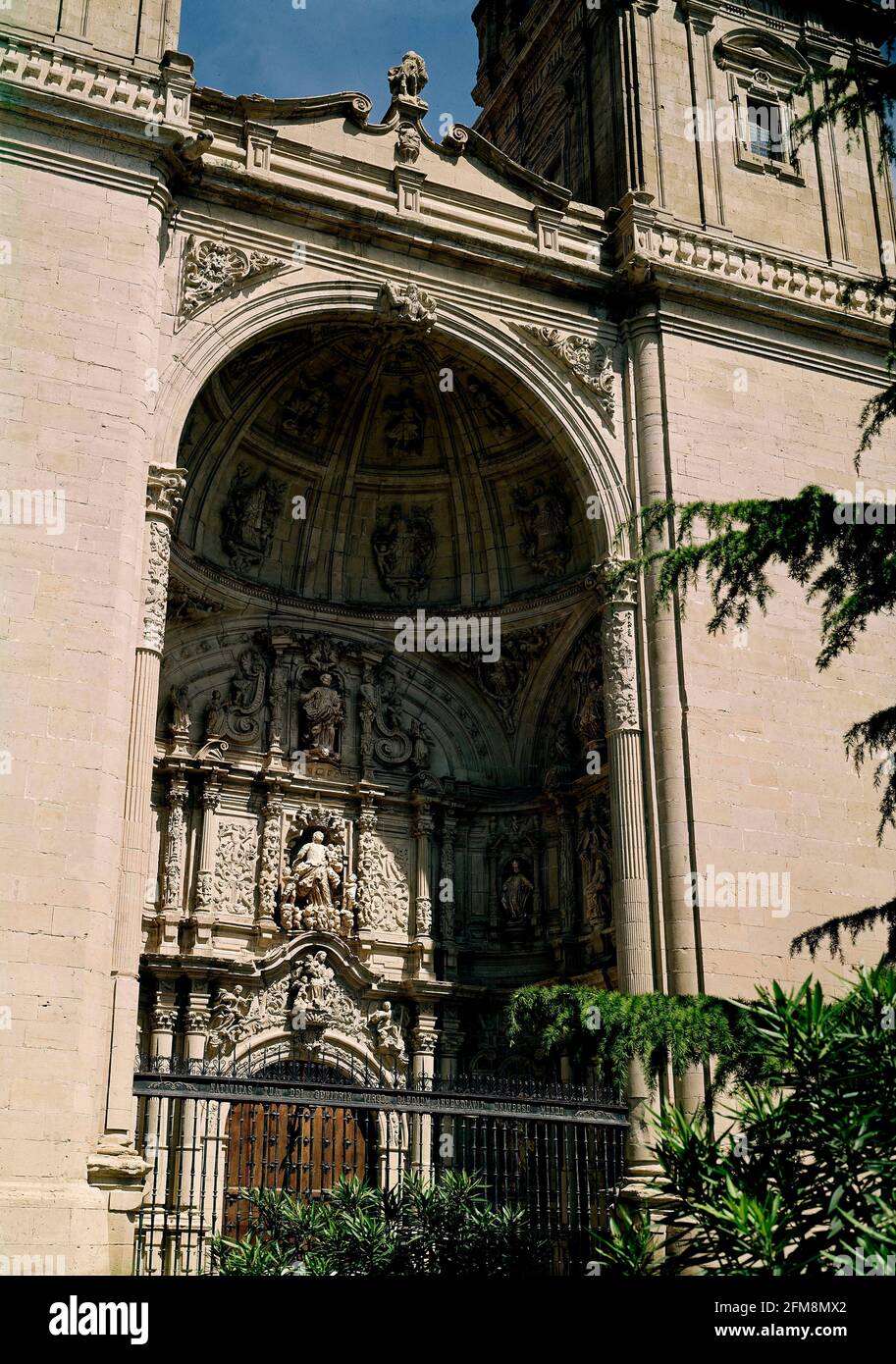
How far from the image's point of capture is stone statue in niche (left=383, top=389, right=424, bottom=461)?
2052cm

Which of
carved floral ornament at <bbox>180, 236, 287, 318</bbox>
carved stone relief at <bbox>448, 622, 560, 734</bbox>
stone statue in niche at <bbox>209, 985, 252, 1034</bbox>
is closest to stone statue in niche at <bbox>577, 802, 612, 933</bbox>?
carved stone relief at <bbox>448, 622, 560, 734</bbox>

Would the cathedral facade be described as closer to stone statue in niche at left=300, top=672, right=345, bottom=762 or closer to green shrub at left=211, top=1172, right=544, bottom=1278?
stone statue in niche at left=300, top=672, right=345, bottom=762

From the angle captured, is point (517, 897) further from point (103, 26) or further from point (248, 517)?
point (103, 26)

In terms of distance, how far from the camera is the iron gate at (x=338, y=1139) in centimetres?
1398

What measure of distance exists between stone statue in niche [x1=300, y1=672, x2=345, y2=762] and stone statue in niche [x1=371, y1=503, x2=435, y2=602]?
6.11 feet

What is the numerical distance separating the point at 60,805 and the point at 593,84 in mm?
14607

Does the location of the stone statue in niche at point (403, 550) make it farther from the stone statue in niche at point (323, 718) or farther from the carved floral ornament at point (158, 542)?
the carved floral ornament at point (158, 542)

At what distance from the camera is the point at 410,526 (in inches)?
836

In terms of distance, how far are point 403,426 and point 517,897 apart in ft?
21.9

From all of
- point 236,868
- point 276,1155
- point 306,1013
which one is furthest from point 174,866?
point 276,1155

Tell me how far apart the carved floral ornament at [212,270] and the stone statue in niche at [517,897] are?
8.39m

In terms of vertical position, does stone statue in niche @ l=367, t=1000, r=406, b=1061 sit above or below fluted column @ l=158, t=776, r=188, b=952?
below
